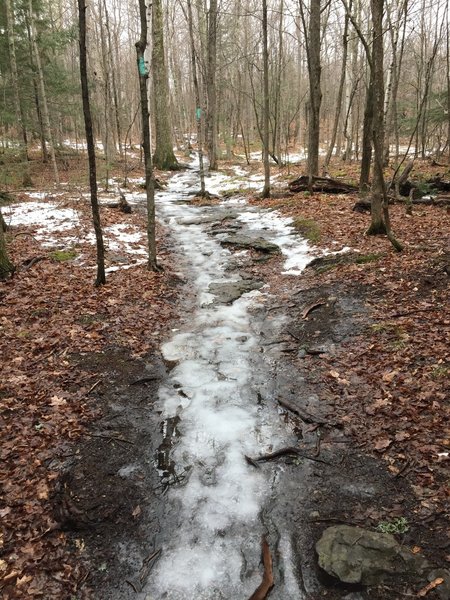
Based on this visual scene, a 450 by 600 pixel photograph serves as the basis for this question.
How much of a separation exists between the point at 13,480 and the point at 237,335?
12.6 feet

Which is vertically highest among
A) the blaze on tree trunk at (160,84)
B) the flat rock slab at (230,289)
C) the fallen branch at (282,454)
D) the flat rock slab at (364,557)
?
the blaze on tree trunk at (160,84)

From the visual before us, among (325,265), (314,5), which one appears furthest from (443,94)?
(325,265)

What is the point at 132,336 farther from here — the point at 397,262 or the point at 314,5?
the point at 314,5

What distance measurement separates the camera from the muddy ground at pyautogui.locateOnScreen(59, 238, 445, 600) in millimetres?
3240

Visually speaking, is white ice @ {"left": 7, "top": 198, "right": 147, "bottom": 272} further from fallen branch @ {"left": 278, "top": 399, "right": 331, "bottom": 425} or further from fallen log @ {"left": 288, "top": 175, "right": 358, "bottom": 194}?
fallen log @ {"left": 288, "top": 175, "right": 358, "bottom": 194}

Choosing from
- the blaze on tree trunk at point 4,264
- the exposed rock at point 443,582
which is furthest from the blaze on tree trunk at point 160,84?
the exposed rock at point 443,582

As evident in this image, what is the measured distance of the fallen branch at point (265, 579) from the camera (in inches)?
121

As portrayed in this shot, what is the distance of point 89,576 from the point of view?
3.21 meters

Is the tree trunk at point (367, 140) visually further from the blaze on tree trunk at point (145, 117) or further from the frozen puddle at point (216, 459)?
the frozen puddle at point (216, 459)

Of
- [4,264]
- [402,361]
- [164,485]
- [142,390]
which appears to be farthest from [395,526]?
[4,264]

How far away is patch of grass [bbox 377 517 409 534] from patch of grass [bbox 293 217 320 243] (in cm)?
765

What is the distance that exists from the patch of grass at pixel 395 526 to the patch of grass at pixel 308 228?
7651 mm

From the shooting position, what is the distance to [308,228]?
11289 mm

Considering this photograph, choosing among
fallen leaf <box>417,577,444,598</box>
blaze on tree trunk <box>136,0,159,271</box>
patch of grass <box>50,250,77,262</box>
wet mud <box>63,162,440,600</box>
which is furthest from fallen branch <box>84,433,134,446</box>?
patch of grass <box>50,250,77,262</box>
